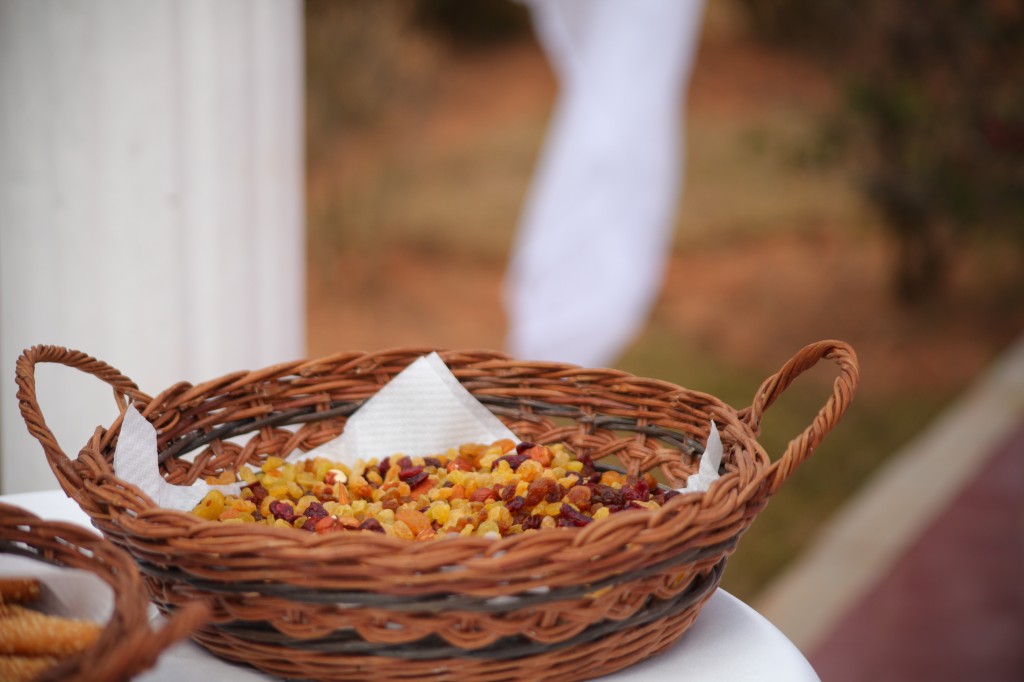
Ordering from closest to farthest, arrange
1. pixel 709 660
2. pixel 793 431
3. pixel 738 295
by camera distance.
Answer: pixel 709 660 < pixel 793 431 < pixel 738 295

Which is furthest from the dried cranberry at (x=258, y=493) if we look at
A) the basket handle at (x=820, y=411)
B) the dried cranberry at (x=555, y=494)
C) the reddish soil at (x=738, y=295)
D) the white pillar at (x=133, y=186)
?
the reddish soil at (x=738, y=295)

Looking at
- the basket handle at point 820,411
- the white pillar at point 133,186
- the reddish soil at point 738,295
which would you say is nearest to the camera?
the basket handle at point 820,411

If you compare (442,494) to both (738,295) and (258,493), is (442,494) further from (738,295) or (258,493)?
(738,295)

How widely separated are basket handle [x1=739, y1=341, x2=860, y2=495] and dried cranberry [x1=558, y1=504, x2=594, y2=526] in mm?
125

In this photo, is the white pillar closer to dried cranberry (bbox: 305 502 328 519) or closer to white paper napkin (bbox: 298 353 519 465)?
white paper napkin (bbox: 298 353 519 465)

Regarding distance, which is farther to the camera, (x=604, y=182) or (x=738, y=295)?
(x=738, y=295)

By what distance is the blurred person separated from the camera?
9.30 feet

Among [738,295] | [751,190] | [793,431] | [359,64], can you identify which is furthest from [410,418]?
[751,190]

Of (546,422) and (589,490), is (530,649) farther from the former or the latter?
(546,422)

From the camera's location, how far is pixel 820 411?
0.67 m

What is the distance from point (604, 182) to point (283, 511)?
7.56 ft

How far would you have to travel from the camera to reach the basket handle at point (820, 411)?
663 millimetres

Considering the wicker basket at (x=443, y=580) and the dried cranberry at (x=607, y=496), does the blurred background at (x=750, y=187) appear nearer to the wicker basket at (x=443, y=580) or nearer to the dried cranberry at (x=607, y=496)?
the dried cranberry at (x=607, y=496)

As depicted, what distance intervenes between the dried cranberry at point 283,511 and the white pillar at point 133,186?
2.25 feet
